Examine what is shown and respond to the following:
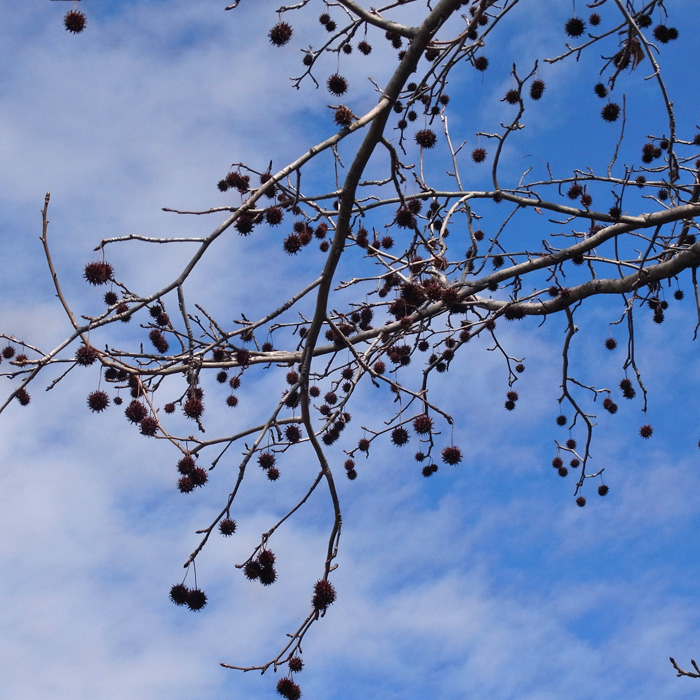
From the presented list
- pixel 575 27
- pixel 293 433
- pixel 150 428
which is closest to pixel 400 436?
pixel 293 433

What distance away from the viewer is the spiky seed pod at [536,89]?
272 inches

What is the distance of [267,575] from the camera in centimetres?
484

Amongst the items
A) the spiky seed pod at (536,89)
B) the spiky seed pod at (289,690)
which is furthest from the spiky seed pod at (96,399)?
the spiky seed pod at (536,89)

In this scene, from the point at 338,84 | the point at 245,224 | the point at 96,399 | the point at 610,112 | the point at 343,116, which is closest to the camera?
the point at 245,224

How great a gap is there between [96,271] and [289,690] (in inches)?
111

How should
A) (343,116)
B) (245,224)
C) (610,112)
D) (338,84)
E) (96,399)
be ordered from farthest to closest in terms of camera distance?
(610,112)
(338,84)
(96,399)
(343,116)
(245,224)

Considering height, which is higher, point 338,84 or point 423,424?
point 338,84

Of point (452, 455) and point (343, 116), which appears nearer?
point (343, 116)

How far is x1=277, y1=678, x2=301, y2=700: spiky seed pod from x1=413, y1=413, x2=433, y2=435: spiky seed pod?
7.14 ft

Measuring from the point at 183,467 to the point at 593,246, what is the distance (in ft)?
13.0

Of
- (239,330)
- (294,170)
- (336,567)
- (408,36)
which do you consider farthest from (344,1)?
(336,567)

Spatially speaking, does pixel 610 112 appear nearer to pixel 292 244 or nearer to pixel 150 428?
pixel 292 244

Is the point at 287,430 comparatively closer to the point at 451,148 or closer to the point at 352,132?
the point at 352,132

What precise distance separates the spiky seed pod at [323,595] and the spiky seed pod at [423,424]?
1.70 meters
